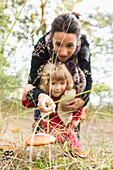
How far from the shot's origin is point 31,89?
51.2 inches

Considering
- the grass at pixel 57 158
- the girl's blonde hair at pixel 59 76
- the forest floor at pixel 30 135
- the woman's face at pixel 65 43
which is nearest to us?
the grass at pixel 57 158

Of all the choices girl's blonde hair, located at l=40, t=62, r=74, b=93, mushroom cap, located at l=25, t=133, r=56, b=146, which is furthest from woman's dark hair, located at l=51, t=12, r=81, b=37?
mushroom cap, located at l=25, t=133, r=56, b=146

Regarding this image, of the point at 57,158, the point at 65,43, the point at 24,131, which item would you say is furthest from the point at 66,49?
the point at 57,158

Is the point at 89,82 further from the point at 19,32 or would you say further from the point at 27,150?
the point at 19,32

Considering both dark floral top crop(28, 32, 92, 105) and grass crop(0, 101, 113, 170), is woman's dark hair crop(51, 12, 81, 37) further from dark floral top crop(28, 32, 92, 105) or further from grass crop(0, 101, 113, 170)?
grass crop(0, 101, 113, 170)

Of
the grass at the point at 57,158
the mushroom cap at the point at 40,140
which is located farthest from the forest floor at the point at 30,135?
the mushroom cap at the point at 40,140

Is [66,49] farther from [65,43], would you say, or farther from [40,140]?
[40,140]

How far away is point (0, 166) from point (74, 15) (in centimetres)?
129

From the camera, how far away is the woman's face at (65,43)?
1267 millimetres

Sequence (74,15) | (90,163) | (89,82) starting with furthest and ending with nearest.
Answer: (89,82)
(74,15)
(90,163)

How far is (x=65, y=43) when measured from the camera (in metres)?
1.28

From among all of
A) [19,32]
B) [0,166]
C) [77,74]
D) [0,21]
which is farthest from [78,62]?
[0,21]

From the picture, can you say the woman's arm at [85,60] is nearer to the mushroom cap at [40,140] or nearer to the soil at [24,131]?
the soil at [24,131]


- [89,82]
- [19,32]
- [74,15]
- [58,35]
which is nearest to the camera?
[58,35]
